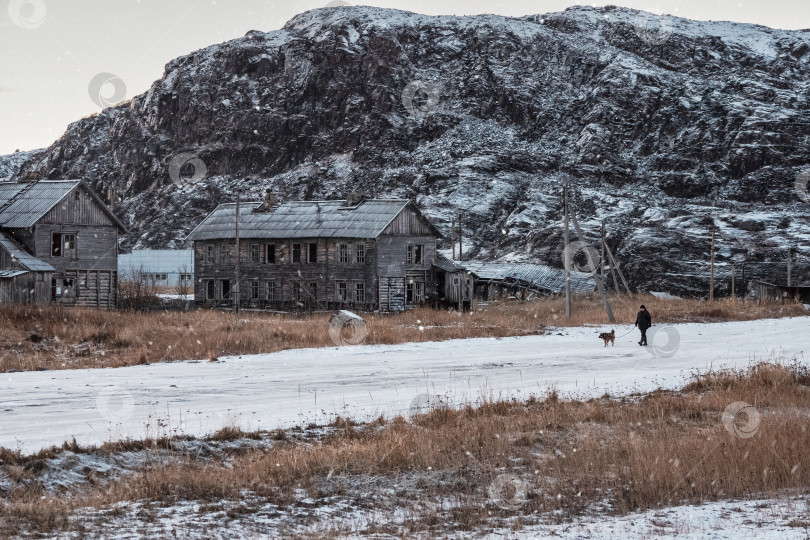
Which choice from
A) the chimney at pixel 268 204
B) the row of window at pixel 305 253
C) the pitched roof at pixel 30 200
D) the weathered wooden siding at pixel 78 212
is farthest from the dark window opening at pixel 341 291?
the weathered wooden siding at pixel 78 212

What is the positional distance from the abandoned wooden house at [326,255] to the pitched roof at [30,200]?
972cm

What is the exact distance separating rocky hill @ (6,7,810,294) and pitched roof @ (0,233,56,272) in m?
65.1

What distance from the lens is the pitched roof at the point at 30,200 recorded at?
42.3 metres

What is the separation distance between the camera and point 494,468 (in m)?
10.5

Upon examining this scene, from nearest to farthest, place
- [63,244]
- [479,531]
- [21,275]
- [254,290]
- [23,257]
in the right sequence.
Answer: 1. [479,531]
2. [21,275]
3. [23,257]
4. [63,244]
5. [254,290]

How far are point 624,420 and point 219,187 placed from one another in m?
152

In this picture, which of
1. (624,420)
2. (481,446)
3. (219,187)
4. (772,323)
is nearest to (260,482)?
(481,446)

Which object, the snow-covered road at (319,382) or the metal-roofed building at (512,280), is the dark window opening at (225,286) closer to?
the metal-roofed building at (512,280)

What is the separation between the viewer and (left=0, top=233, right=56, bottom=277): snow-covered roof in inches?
1593

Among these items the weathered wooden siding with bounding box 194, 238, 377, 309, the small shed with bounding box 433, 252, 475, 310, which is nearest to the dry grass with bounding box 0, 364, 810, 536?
the weathered wooden siding with bounding box 194, 238, 377, 309

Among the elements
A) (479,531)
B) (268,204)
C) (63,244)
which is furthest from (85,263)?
(479,531)

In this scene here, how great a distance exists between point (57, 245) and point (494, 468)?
3828 cm

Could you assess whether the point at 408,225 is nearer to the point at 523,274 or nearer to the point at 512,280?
the point at 512,280

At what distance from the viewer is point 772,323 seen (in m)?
42.2
